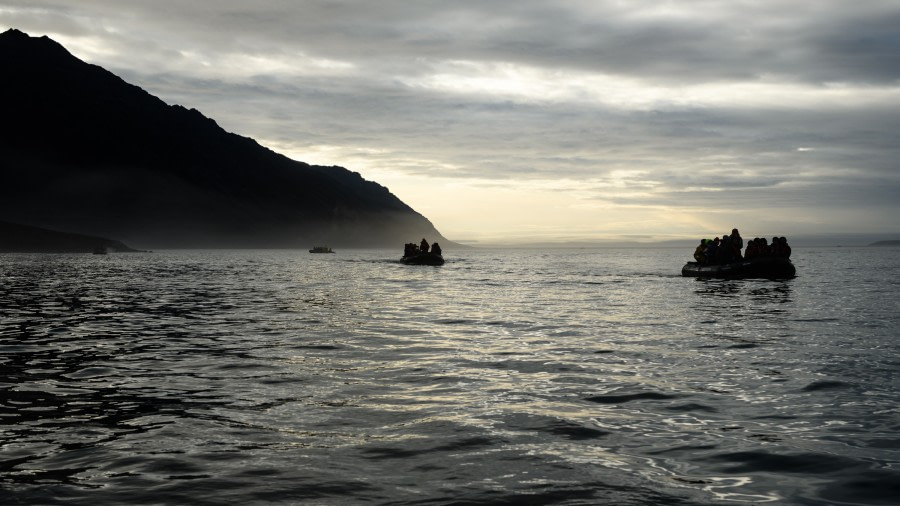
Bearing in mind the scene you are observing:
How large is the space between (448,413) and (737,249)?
4505 cm

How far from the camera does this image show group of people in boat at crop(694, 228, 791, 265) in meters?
50.0

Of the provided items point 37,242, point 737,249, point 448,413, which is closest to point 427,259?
point 737,249

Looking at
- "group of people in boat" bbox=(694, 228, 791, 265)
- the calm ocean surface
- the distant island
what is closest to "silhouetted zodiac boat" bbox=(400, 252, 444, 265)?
"group of people in boat" bbox=(694, 228, 791, 265)

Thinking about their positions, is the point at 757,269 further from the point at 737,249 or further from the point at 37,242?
the point at 37,242

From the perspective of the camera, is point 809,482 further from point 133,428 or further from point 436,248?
point 436,248

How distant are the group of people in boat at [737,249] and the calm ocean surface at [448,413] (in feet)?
90.2

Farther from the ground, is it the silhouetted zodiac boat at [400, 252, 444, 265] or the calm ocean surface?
the silhouetted zodiac boat at [400, 252, 444, 265]

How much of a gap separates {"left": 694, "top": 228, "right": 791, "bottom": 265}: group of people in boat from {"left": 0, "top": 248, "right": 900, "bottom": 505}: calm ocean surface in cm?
2749

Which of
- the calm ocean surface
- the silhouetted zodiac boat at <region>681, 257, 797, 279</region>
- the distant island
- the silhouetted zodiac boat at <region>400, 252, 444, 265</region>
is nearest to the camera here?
the calm ocean surface

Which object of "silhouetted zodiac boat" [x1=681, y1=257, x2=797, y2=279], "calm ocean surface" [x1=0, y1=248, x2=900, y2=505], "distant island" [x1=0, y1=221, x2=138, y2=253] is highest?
"distant island" [x1=0, y1=221, x2=138, y2=253]

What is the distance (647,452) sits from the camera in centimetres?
863

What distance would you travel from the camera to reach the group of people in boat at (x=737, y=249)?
5003cm

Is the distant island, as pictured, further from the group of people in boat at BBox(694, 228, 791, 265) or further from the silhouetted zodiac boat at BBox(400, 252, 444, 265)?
the group of people in boat at BBox(694, 228, 791, 265)

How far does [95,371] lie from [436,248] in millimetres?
70595
